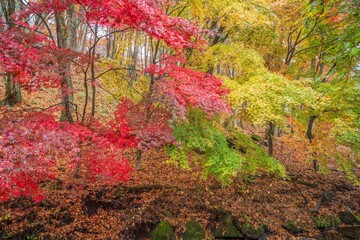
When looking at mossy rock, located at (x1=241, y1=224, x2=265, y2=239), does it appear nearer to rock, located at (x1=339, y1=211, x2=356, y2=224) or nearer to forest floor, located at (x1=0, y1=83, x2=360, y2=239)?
Result: forest floor, located at (x1=0, y1=83, x2=360, y2=239)

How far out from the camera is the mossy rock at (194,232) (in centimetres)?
650

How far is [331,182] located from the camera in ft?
37.0

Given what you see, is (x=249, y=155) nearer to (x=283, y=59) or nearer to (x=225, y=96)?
(x=225, y=96)

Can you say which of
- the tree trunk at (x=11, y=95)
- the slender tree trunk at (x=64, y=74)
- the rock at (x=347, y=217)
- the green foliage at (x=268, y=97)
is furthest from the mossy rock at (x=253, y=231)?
the tree trunk at (x=11, y=95)

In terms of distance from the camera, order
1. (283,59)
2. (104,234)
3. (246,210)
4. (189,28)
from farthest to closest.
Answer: (283,59) → (246,210) → (104,234) → (189,28)

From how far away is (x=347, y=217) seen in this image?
859cm

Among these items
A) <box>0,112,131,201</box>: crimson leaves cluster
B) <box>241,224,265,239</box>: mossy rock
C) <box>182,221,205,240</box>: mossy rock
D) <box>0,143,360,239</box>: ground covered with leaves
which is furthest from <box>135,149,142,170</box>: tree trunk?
<box>241,224,265,239</box>: mossy rock

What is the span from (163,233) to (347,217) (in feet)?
23.4

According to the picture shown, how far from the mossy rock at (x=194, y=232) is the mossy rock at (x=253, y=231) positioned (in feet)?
4.66

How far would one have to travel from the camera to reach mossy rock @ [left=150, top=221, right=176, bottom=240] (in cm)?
619

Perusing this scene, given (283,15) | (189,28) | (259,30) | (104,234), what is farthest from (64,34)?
(283,15)

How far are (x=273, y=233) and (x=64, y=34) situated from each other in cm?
892

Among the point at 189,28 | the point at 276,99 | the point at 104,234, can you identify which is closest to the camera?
the point at 189,28

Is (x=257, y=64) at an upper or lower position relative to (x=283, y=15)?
lower
